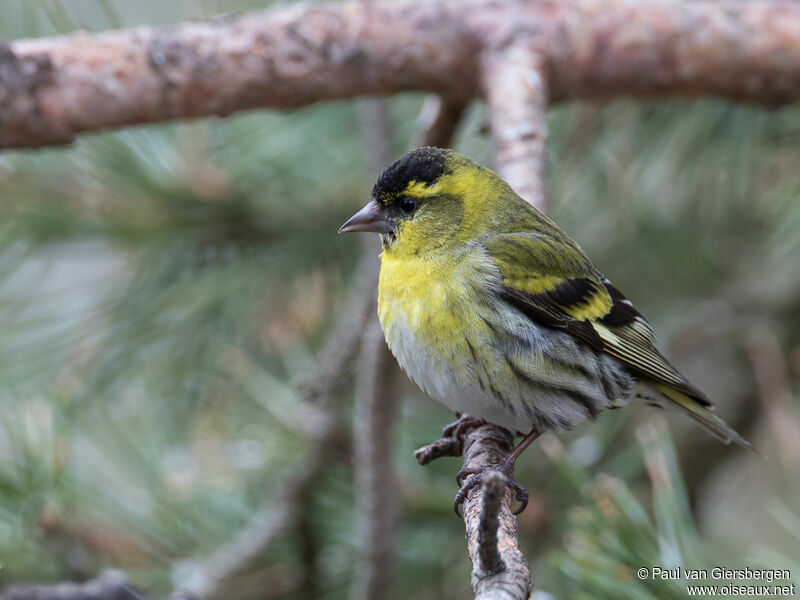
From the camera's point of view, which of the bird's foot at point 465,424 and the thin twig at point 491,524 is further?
the bird's foot at point 465,424

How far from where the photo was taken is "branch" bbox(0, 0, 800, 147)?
71.5 inches

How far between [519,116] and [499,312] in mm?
376

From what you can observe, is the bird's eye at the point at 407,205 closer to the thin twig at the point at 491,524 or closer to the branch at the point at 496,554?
the branch at the point at 496,554

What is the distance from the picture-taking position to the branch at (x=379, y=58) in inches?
71.5

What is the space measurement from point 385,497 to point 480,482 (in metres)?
0.63

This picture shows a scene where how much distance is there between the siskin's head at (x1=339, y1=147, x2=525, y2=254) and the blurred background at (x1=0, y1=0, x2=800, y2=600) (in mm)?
467

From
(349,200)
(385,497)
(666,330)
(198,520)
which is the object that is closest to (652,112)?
(666,330)

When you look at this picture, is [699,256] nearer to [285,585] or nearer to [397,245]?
[397,245]

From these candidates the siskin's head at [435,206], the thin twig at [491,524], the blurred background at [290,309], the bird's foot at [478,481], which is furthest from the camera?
the blurred background at [290,309]

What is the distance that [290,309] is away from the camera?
2.62 metres

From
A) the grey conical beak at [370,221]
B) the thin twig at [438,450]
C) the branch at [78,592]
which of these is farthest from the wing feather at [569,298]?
the branch at [78,592]

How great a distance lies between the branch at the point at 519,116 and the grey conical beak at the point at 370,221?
1.07 feet

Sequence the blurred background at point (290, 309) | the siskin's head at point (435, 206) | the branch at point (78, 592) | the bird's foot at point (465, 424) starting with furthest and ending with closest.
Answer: the blurred background at point (290, 309)
the siskin's head at point (435, 206)
the bird's foot at point (465, 424)
the branch at point (78, 592)

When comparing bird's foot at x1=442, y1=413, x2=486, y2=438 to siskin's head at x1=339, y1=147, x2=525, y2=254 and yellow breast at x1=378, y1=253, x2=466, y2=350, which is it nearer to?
yellow breast at x1=378, y1=253, x2=466, y2=350
